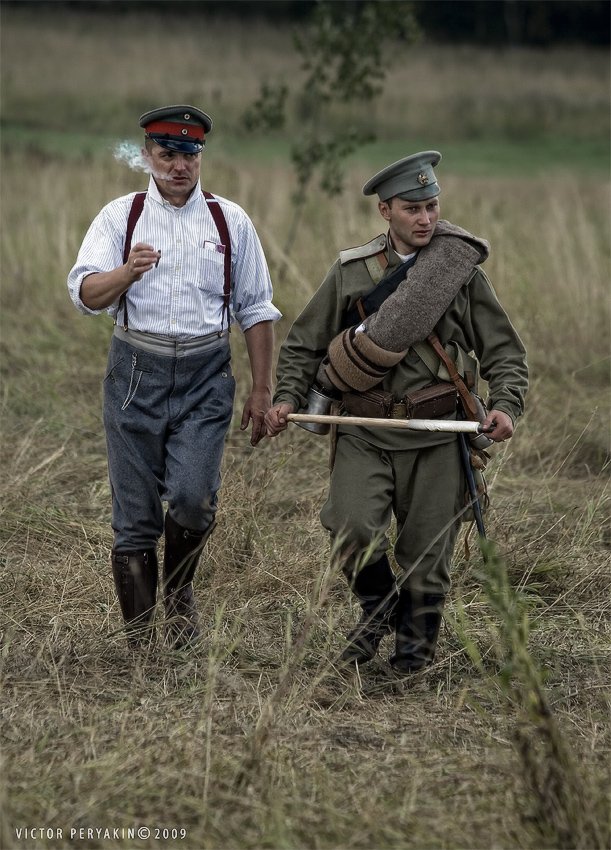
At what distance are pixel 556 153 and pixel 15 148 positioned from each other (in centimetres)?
1206

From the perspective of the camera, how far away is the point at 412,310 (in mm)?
4434

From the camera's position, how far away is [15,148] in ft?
55.8

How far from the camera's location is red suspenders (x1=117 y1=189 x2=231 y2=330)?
4652 millimetres

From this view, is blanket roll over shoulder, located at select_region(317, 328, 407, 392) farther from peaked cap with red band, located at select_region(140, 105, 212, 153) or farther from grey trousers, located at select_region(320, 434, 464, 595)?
peaked cap with red band, located at select_region(140, 105, 212, 153)

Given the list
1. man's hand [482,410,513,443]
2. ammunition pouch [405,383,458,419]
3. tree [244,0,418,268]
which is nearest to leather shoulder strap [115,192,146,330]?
ammunition pouch [405,383,458,419]

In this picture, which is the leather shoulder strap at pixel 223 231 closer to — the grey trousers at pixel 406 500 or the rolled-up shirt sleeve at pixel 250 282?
the rolled-up shirt sleeve at pixel 250 282

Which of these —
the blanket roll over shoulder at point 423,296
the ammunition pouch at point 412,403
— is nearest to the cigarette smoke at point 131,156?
the blanket roll over shoulder at point 423,296

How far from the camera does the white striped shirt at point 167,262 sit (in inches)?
182


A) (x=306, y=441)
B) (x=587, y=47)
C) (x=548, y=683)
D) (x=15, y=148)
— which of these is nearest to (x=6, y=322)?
(x=306, y=441)

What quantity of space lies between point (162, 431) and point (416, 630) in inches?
45.2

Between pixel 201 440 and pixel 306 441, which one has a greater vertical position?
pixel 201 440

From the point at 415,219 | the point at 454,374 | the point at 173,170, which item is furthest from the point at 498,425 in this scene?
the point at 173,170

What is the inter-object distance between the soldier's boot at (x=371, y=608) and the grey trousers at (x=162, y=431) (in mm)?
636

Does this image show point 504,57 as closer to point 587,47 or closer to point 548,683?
point 587,47
